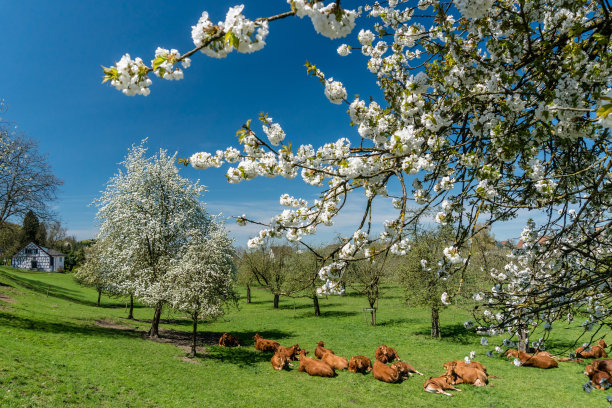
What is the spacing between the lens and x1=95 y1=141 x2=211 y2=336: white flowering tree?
664 inches

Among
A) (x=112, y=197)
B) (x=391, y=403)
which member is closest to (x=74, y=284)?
(x=112, y=197)

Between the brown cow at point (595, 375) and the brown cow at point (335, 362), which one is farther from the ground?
the brown cow at point (595, 375)

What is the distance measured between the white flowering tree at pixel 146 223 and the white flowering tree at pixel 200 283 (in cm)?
163

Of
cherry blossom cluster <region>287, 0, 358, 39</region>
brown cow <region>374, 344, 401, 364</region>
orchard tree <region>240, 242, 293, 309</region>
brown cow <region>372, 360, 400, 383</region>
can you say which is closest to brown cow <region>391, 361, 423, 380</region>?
brown cow <region>372, 360, 400, 383</region>

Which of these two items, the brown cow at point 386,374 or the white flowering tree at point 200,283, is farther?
the white flowering tree at point 200,283

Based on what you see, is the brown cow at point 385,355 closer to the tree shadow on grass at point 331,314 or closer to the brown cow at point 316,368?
the brown cow at point 316,368

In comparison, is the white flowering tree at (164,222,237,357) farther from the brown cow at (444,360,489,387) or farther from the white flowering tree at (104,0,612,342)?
the white flowering tree at (104,0,612,342)

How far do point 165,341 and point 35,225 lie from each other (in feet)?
254

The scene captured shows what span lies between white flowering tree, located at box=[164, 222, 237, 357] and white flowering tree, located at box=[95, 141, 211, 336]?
163 cm

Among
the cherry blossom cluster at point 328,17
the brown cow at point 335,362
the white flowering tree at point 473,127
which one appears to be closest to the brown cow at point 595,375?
the brown cow at point 335,362

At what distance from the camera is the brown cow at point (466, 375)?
12.3m

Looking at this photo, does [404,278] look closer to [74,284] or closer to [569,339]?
[569,339]

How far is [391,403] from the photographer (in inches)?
422

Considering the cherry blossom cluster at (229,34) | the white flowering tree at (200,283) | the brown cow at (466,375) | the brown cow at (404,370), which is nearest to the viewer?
the cherry blossom cluster at (229,34)
